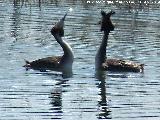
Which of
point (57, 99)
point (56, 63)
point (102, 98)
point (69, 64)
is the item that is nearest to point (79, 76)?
point (69, 64)

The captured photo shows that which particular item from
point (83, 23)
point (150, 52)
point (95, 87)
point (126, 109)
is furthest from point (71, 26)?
point (126, 109)

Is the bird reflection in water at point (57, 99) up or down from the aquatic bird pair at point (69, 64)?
up

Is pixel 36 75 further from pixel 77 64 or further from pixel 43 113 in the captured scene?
pixel 43 113

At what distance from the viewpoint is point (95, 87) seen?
23.7m

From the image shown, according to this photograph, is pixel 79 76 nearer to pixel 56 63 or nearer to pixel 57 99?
pixel 56 63

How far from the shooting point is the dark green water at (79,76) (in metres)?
19.8

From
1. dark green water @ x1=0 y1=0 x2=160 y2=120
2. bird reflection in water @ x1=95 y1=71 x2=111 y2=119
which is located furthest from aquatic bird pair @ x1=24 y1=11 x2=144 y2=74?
bird reflection in water @ x1=95 y1=71 x2=111 y2=119

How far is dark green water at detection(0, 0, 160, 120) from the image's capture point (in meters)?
19.8

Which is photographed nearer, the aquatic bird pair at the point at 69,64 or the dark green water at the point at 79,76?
the dark green water at the point at 79,76

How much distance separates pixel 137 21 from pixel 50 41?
1311 cm

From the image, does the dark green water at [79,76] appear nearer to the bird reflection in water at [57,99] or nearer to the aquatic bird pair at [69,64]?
the bird reflection in water at [57,99]

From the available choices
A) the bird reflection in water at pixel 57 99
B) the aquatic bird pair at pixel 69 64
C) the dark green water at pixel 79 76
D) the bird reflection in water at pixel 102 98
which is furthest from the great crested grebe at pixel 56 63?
the bird reflection in water at pixel 57 99

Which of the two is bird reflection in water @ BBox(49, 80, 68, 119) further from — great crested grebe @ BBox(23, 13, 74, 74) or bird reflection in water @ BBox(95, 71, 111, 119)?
great crested grebe @ BBox(23, 13, 74, 74)

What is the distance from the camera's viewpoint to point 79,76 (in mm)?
25797
